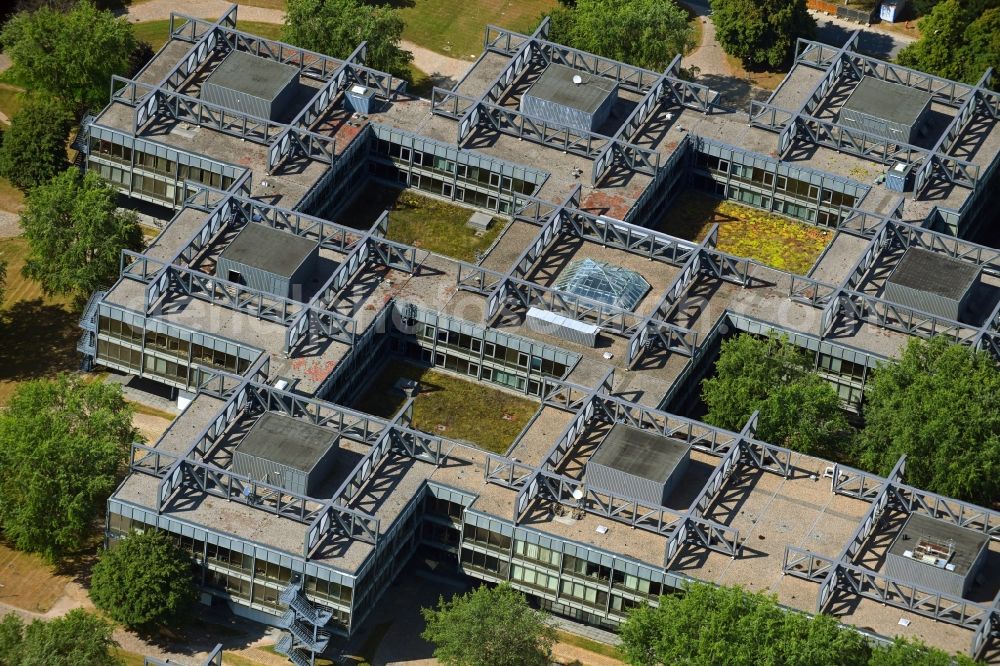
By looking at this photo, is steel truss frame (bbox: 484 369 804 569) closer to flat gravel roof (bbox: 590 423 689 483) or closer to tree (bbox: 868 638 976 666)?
flat gravel roof (bbox: 590 423 689 483)

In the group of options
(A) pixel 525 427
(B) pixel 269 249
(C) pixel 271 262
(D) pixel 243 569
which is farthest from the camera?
(B) pixel 269 249

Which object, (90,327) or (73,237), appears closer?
A: (90,327)

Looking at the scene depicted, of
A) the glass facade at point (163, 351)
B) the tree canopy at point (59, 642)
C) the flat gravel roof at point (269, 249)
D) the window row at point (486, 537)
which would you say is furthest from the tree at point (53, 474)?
the window row at point (486, 537)

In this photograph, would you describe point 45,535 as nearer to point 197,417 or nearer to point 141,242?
point 197,417

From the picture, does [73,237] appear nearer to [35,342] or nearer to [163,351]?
[35,342]

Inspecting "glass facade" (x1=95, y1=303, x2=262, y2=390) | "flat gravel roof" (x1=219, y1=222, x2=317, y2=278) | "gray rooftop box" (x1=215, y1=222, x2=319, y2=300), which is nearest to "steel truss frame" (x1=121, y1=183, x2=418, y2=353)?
"gray rooftop box" (x1=215, y1=222, x2=319, y2=300)

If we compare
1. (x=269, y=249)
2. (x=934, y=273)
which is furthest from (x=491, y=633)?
(x=934, y=273)
